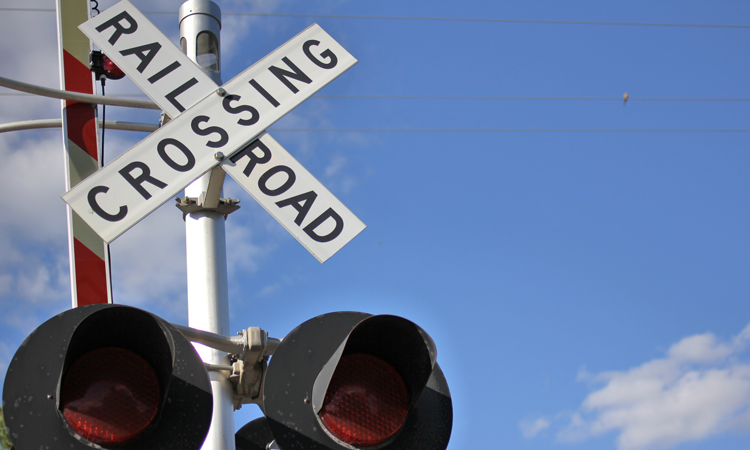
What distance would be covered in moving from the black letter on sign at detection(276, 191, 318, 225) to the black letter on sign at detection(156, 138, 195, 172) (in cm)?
32

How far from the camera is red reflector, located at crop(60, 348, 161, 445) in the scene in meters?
1.75

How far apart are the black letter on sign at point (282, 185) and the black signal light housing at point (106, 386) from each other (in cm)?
67

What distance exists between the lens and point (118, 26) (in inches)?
106

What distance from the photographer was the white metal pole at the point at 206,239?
305 centimetres

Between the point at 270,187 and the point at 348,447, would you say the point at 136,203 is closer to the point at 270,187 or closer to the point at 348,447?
the point at 270,187

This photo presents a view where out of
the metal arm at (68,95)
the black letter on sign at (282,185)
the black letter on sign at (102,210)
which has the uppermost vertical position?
the metal arm at (68,95)

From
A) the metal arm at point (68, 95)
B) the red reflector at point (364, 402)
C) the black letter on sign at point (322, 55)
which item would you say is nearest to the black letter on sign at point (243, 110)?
the black letter on sign at point (322, 55)

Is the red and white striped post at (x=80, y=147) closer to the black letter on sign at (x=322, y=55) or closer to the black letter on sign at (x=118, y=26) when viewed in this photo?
the black letter on sign at (x=118, y=26)

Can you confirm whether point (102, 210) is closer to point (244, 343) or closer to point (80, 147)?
point (244, 343)

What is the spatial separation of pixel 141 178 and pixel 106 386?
0.79 metres

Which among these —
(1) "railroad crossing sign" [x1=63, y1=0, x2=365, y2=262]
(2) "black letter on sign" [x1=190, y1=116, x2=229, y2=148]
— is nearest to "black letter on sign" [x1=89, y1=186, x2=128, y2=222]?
(1) "railroad crossing sign" [x1=63, y1=0, x2=365, y2=262]

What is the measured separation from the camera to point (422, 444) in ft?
6.59

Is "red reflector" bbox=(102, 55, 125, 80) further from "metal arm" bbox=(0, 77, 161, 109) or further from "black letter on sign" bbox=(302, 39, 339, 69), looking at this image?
"black letter on sign" bbox=(302, 39, 339, 69)

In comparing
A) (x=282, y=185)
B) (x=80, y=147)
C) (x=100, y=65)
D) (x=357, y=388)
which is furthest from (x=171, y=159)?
(x=100, y=65)
